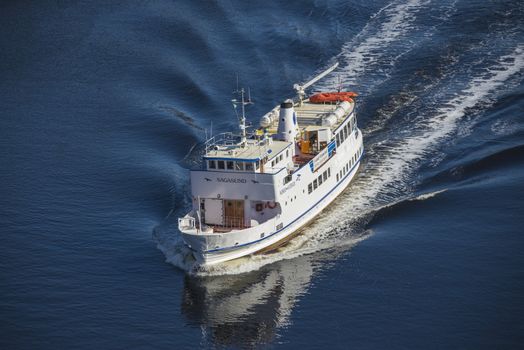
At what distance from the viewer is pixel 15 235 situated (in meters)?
74.9

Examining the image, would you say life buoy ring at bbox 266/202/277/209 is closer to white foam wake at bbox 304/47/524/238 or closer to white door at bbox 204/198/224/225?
white door at bbox 204/198/224/225

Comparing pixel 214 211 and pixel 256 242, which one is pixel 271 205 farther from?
pixel 214 211

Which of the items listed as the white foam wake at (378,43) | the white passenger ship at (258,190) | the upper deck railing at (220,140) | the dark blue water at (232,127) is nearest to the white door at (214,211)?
the white passenger ship at (258,190)

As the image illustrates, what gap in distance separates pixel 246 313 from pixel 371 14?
6205 centimetres

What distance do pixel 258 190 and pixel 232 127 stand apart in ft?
71.0

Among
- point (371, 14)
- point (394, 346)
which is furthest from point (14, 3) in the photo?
point (394, 346)

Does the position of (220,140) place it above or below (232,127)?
below

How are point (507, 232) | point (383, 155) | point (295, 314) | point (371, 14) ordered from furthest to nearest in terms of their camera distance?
1. point (371, 14)
2. point (383, 155)
3. point (507, 232)
4. point (295, 314)

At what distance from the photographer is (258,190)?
73.2 metres

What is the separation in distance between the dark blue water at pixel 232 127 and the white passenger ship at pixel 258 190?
1.81 metres

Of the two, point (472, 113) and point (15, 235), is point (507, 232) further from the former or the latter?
point (15, 235)

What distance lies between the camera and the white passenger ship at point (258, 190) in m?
71.4

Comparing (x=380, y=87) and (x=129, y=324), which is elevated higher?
(x=380, y=87)

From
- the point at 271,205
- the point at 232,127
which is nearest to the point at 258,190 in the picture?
the point at 271,205
